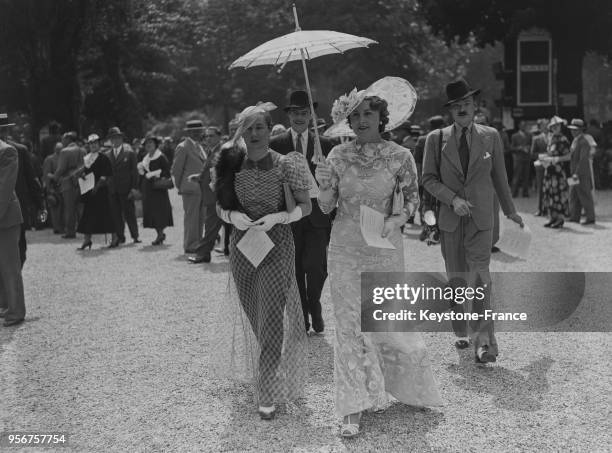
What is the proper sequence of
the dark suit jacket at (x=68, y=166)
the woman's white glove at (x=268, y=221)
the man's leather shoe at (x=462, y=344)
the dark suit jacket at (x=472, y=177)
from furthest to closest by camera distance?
the dark suit jacket at (x=68, y=166) → the man's leather shoe at (x=462, y=344) → the dark suit jacket at (x=472, y=177) → the woman's white glove at (x=268, y=221)

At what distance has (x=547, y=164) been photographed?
1631 centimetres

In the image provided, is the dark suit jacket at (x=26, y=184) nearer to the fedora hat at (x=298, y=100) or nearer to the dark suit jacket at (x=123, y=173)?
the fedora hat at (x=298, y=100)

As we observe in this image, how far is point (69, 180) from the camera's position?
57.9ft

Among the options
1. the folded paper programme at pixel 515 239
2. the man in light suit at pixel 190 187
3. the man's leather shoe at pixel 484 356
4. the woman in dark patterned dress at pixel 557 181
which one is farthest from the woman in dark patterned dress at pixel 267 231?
the woman in dark patterned dress at pixel 557 181

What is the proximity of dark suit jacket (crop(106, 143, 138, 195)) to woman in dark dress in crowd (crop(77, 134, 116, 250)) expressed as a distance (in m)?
0.43

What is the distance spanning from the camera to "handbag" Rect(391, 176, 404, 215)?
17.4ft

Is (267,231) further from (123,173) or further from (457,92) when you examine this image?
(123,173)

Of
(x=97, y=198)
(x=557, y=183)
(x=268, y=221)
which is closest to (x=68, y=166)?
(x=97, y=198)

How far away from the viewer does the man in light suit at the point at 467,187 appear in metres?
6.77

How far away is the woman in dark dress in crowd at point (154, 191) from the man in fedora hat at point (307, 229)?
793 centimetres

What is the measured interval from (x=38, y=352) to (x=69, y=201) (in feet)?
35.1

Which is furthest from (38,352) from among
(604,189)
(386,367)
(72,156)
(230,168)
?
(604,189)

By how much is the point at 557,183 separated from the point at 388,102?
37.2ft

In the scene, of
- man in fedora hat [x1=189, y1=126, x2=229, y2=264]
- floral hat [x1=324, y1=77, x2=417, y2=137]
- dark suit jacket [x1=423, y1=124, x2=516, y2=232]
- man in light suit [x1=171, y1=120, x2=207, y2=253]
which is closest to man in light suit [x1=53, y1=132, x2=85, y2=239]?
man in light suit [x1=171, y1=120, x2=207, y2=253]
